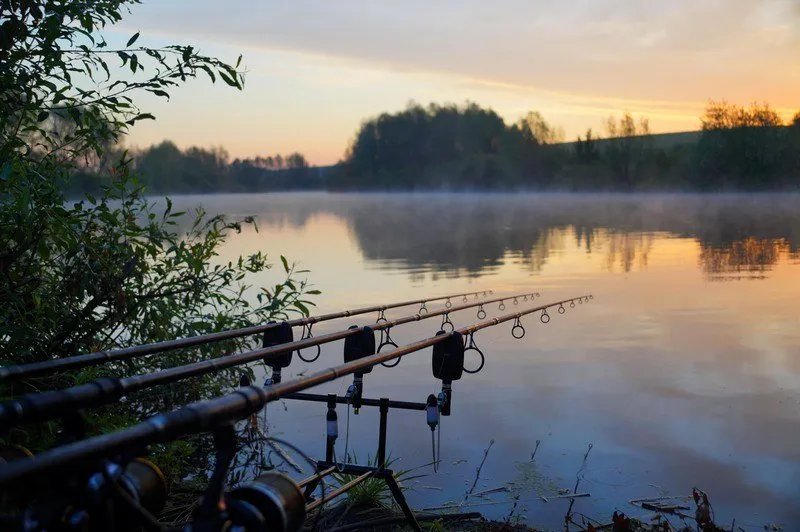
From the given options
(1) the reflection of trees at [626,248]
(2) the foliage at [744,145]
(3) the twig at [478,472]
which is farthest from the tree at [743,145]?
(3) the twig at [478,472]

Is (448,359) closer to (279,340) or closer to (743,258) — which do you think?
(279,340)

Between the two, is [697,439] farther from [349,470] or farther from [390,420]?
[349,470]

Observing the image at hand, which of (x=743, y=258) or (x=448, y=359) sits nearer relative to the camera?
(x=448, y=359)

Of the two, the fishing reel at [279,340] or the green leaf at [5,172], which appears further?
the fishing reel at [279,340]

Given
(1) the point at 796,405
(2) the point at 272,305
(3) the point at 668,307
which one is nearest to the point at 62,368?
(2) the point at 272,305

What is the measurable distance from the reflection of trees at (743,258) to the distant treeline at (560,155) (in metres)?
A: 51.3

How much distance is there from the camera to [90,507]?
1677 millimetres

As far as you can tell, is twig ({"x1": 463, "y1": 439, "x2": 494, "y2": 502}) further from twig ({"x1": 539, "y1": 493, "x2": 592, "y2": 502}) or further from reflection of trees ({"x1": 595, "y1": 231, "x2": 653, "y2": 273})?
reflection of trees ({"x1": 595, "y1": 231, "x2": 653, "y2": 273})

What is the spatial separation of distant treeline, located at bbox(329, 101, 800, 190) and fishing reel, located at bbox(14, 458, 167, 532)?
80.8m

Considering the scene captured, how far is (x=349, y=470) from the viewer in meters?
4.02

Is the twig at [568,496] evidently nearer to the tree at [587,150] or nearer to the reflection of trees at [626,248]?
the reflection of trees at [626,248]

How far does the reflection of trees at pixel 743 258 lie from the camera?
19.1 metres

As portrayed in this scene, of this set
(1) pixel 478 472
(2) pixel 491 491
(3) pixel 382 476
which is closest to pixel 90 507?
(3) pixel 382 476

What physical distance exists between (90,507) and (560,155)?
103 metres
